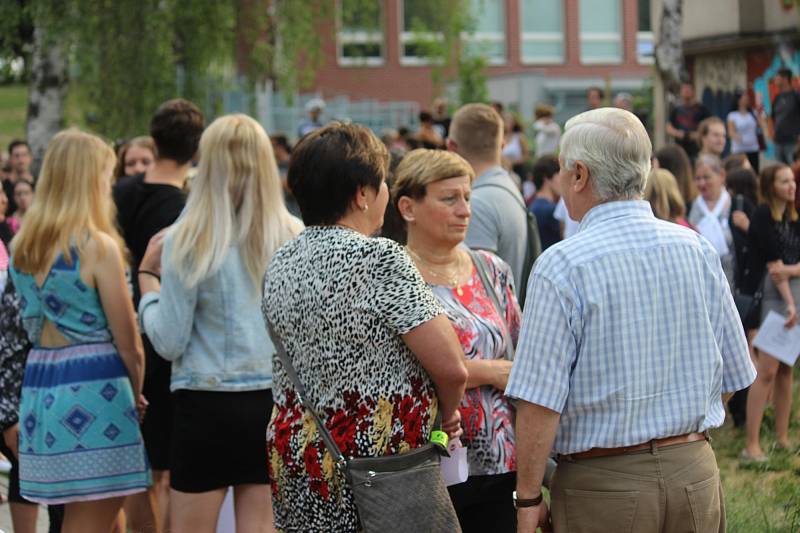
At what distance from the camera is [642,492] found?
136 inches

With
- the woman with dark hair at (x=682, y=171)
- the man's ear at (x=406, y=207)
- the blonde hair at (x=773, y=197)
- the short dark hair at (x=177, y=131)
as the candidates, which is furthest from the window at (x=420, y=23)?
the man's ear at (x=406, y=207)

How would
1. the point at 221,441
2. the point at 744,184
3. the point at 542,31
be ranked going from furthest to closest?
the point at 542,31, the point at 744,184, the point at 221,441

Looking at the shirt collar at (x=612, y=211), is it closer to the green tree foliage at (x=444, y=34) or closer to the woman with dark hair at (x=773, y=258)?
the woman with dark hair at (x=773, y=258)

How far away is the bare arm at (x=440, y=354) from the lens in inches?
139

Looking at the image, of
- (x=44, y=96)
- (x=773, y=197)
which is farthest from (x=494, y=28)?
(x=773, y=197)

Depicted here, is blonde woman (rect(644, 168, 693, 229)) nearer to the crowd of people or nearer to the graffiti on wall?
the crowd of people

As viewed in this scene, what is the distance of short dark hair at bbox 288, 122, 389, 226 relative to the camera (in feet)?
12.3

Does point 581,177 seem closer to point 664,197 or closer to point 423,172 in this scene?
point 423,172

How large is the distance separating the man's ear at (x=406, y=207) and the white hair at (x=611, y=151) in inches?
42.1

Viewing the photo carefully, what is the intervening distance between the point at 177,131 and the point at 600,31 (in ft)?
140

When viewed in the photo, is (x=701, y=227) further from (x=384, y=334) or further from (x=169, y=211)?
(x=384, y=334)

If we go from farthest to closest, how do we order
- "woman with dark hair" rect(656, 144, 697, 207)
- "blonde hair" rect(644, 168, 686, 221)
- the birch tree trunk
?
the birch tree trunk → "woman with dark hair" rect(656, 144, 697, 207) → "blonde hair" rect(644, 168, 686, 221)

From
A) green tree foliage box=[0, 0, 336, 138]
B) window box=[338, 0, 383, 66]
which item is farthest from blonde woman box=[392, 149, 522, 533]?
window box=[338, 0, 383, 66]

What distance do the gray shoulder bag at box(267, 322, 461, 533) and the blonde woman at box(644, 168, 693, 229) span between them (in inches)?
167
